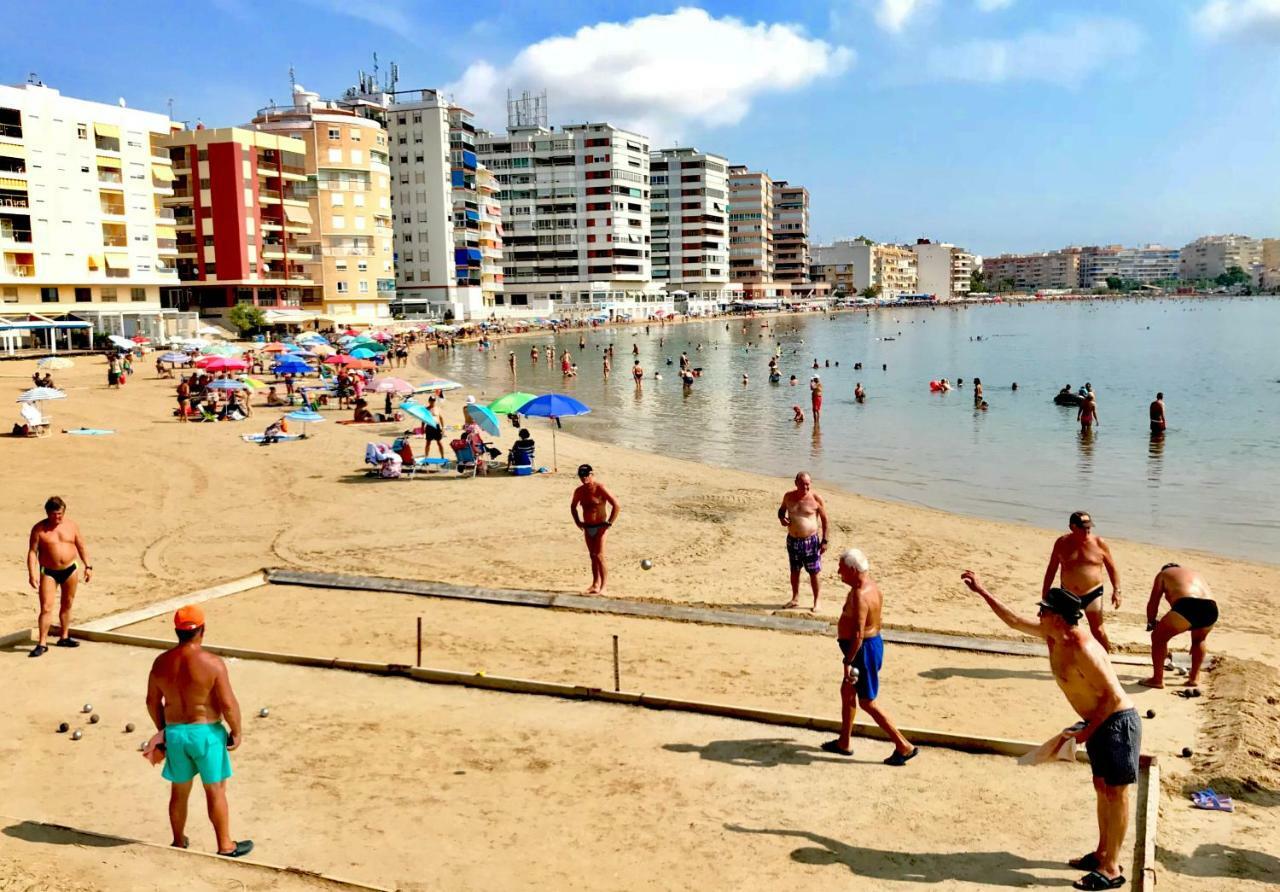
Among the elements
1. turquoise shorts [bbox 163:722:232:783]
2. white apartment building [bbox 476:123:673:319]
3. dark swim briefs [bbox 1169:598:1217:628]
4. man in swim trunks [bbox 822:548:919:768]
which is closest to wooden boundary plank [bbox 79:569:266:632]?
turquoise shorts [bbox 163:722:232:783]

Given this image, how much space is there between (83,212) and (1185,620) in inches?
2681

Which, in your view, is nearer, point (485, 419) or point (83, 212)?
point (485, 419)

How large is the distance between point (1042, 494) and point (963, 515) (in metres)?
3.42

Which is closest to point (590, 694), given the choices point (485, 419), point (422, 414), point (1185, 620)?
point (1185, 620)

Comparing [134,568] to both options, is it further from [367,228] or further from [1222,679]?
[367,228]

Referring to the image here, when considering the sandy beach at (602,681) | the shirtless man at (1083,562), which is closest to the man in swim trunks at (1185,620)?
the sandy beach at (602,681)

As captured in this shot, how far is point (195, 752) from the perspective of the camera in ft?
18.2

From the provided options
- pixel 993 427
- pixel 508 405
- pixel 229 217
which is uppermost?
pixel 229 217

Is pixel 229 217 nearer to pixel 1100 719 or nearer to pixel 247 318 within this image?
pixel 247 318

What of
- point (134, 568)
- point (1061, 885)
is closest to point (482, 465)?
point (134, 568)

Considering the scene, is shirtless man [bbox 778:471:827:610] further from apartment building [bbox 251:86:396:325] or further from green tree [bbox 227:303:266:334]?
apartment building [bbox 251:86:396:325]

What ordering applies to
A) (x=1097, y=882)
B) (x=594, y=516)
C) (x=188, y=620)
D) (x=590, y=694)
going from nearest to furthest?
(x=1097, y=882) → (x=188, y=620) → (x=590, y=694) → (x=594, y=516)

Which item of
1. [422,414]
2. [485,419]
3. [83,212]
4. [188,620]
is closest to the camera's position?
[188,620]

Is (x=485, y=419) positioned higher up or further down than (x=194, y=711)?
higher up
